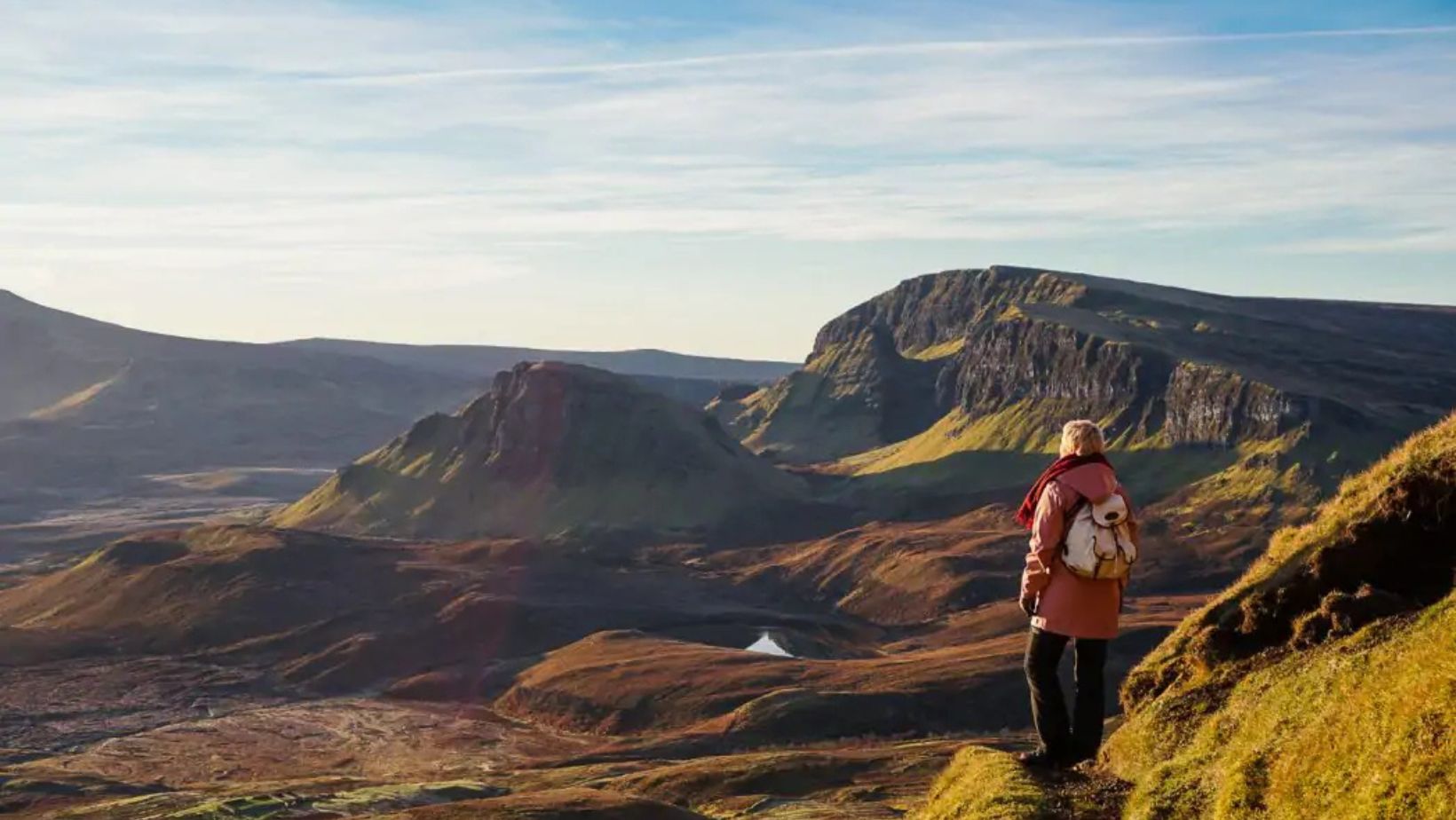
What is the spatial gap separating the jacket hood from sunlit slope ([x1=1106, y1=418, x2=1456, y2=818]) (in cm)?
287

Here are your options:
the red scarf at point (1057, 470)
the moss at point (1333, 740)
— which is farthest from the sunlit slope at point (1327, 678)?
the red scarf at point (1057, 470)

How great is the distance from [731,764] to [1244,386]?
131 meters

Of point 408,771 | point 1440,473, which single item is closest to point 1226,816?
point 1440,473

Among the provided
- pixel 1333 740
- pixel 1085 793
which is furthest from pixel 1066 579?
pixel 1333 740

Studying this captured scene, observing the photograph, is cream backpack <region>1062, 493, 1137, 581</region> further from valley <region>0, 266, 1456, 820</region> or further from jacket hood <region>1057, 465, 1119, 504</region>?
valley <region>0, 266, 1456, 820</region>

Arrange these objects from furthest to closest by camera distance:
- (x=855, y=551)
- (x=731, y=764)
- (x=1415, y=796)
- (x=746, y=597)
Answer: (x=855, y=551) → (x=746, y=597) → (x=731, y=764) → (x=1415, y=796)

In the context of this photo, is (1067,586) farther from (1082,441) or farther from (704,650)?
(704,650)

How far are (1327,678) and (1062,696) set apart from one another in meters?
3.17

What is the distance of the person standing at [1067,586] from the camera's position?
16.0 metres

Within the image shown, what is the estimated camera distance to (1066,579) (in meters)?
16.4

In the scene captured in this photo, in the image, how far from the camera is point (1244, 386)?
614 feet

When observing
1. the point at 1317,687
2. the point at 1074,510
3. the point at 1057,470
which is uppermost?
the point at 1057,470

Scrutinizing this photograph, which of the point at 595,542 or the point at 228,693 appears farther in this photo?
the point at 595,542

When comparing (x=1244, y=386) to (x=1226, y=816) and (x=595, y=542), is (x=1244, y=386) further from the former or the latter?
(x=1226, y=816)
